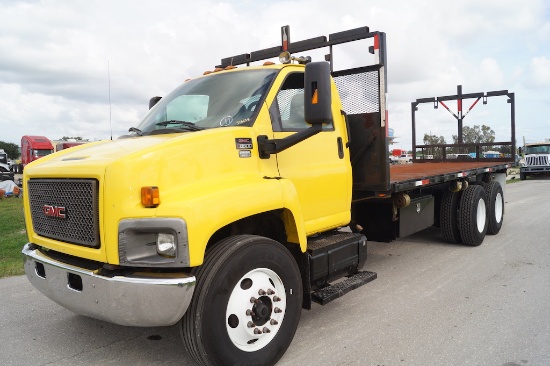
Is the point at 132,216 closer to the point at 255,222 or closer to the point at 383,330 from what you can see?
the point at 255,222

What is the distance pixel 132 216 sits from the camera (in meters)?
2.82

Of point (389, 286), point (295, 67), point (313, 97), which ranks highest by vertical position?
point (295, 67)

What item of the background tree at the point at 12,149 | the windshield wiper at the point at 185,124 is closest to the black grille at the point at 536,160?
the windshield wiper at the point at 185,124

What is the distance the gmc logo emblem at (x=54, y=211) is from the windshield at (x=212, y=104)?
1010 millimetres

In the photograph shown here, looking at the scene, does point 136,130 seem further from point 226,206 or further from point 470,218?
point 470,218

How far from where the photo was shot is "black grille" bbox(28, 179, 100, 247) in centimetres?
301

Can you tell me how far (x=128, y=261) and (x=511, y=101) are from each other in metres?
9.93

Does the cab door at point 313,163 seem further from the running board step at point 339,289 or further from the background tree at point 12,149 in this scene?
the background tree at point 12,149

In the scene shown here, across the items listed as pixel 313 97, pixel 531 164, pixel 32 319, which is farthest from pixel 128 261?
pixel 531 164

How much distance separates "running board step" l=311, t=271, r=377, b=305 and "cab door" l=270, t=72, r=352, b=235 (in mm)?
534

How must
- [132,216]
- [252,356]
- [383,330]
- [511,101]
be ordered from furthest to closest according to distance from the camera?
[511,101], [383,330], [252,356], [132,216]

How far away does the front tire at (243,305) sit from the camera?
2.93 meters

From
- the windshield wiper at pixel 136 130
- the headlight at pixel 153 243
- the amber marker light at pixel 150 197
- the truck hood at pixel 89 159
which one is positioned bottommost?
the headlight at pixel 153 243

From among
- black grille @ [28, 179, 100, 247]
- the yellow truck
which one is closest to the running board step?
the yellow truck
